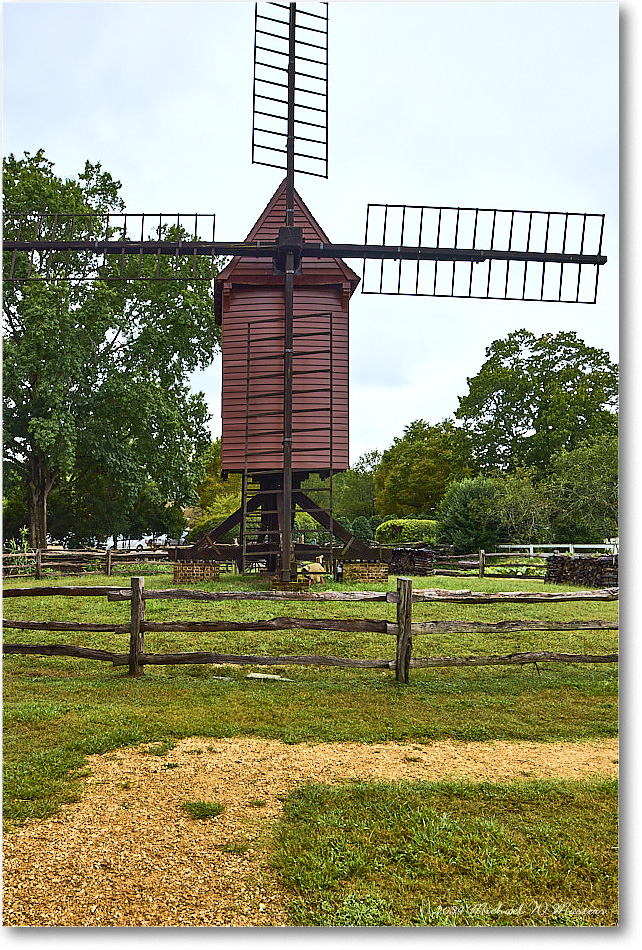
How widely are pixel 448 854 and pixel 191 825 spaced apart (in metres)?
1.25

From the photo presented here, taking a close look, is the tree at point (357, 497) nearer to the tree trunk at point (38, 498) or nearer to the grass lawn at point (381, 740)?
the tree trunk at point (38, 498)

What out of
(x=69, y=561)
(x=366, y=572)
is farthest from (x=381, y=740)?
(x=69, y=561)

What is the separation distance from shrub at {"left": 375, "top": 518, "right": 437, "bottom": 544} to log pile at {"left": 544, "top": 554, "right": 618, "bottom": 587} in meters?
8.05

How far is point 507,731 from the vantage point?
5.34 metres

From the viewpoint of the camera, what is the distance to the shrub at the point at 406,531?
2608 centimetres

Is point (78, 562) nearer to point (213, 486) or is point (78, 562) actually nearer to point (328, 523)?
point (328, 523)

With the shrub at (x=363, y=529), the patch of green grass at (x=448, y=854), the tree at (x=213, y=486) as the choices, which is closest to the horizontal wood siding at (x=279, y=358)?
the patch of green grass at (x=448, y=854)

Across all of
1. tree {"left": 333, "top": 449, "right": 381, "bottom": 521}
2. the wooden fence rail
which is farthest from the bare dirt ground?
tree {"left": 333, "top": 449, "right": 381, "bottom": 521}

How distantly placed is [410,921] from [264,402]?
11660mm

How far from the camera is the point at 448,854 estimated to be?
3.33 m

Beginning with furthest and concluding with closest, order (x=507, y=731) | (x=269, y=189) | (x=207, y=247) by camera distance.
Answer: (x=269, y=189), (x=207, y=247), (x=507, y=731)

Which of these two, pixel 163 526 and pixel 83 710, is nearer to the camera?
pixel 83 710

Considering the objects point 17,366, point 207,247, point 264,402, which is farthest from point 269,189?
point 17,366

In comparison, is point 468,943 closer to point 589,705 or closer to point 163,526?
point 589,705
